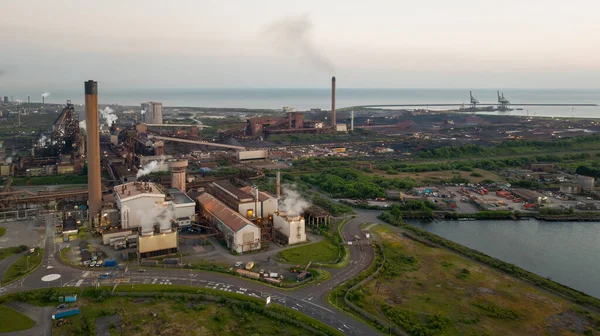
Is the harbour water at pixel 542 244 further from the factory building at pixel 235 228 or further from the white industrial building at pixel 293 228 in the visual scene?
the factory building at pixel 235 228

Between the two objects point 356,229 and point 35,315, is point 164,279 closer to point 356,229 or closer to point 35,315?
point 35,315

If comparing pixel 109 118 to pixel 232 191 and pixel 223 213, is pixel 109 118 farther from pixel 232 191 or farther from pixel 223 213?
pixel 223 213

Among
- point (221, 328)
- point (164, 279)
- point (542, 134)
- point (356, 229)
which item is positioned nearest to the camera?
point (221, 328)

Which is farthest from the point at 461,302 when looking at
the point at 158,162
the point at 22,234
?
the point at 158,162

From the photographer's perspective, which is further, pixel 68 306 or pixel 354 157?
pixel 354 157

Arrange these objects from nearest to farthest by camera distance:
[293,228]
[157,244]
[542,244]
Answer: [157,244]
[293,228]
[542,244]

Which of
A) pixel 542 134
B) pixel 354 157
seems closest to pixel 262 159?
pixel 354 157

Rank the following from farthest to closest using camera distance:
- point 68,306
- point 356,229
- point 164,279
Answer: point 356,229, point 164,279, point 68,306
